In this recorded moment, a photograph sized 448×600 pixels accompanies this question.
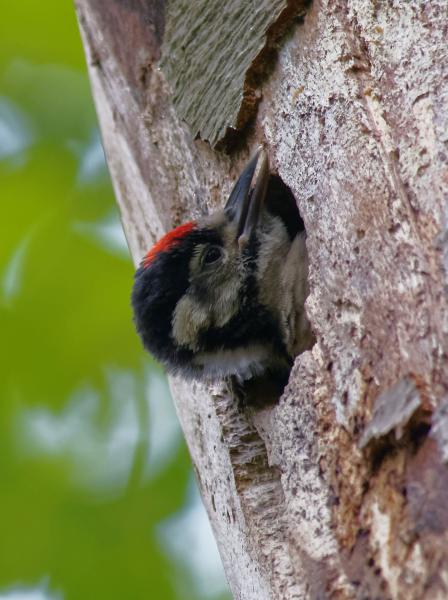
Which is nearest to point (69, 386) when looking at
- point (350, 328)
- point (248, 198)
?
point (248, 198)

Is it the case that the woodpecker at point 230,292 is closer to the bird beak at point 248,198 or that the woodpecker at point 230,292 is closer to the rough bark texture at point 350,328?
the bird beak at point 248,198

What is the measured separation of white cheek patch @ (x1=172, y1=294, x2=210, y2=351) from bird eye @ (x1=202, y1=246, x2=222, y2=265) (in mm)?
209

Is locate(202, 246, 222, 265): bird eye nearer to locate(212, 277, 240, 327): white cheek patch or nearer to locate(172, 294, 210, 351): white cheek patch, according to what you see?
locate(212, 277, 240, 327): white cheek patch

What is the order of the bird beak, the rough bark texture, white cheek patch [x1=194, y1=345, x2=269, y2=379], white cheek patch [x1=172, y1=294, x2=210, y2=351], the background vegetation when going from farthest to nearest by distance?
the background vegetation
white cheek patch [x1=172, y1=294, x2=210, y2=351]
white cheek patch [x1=194, y1=345, x2=269, y2=379]
the bird beak
the rough bark texture

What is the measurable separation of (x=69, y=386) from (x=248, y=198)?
2.14 m

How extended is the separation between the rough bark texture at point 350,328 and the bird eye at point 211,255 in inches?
9.4

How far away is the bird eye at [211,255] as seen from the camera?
3.66 m

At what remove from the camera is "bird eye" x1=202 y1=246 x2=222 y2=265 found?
366cm

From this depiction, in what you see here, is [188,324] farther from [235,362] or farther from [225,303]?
[235,362]

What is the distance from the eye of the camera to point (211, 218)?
350 cm

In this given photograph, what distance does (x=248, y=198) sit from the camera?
3.40m

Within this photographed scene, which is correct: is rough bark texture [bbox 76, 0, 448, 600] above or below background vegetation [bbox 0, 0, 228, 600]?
below

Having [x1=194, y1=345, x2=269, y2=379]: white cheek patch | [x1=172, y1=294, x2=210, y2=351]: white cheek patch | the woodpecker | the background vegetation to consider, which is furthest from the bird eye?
the background vegetation

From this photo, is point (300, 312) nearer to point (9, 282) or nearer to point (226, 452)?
point (226, 452)
